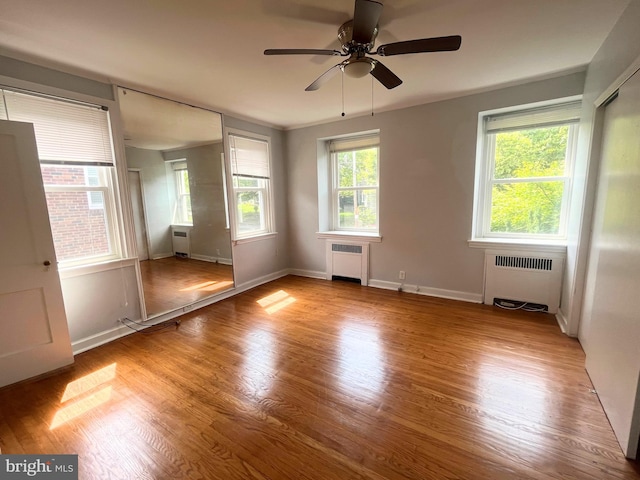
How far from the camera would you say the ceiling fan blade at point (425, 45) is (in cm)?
160

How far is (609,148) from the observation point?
2.05 meters

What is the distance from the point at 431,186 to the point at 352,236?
1.35m

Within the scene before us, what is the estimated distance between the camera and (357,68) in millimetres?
1946

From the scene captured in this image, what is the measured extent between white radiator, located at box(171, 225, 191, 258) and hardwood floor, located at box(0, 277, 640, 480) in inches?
41.8

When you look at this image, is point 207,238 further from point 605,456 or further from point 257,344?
point 605,456

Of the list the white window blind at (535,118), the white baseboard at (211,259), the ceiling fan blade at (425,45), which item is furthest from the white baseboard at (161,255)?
the white window blind at (535,118)

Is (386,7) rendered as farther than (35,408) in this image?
No

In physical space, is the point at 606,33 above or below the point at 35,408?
above

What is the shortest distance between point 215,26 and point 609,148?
3001 mm

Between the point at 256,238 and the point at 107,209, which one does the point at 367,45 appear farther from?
the point at 256,238

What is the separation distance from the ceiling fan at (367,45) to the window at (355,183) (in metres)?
2.08

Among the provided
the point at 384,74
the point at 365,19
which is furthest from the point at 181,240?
the point at 365,19

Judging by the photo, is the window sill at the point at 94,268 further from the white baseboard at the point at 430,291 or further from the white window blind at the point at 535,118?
the white window blind at the point at 535,118

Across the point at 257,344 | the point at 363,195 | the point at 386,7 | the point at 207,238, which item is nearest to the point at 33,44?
the point at 207,238
